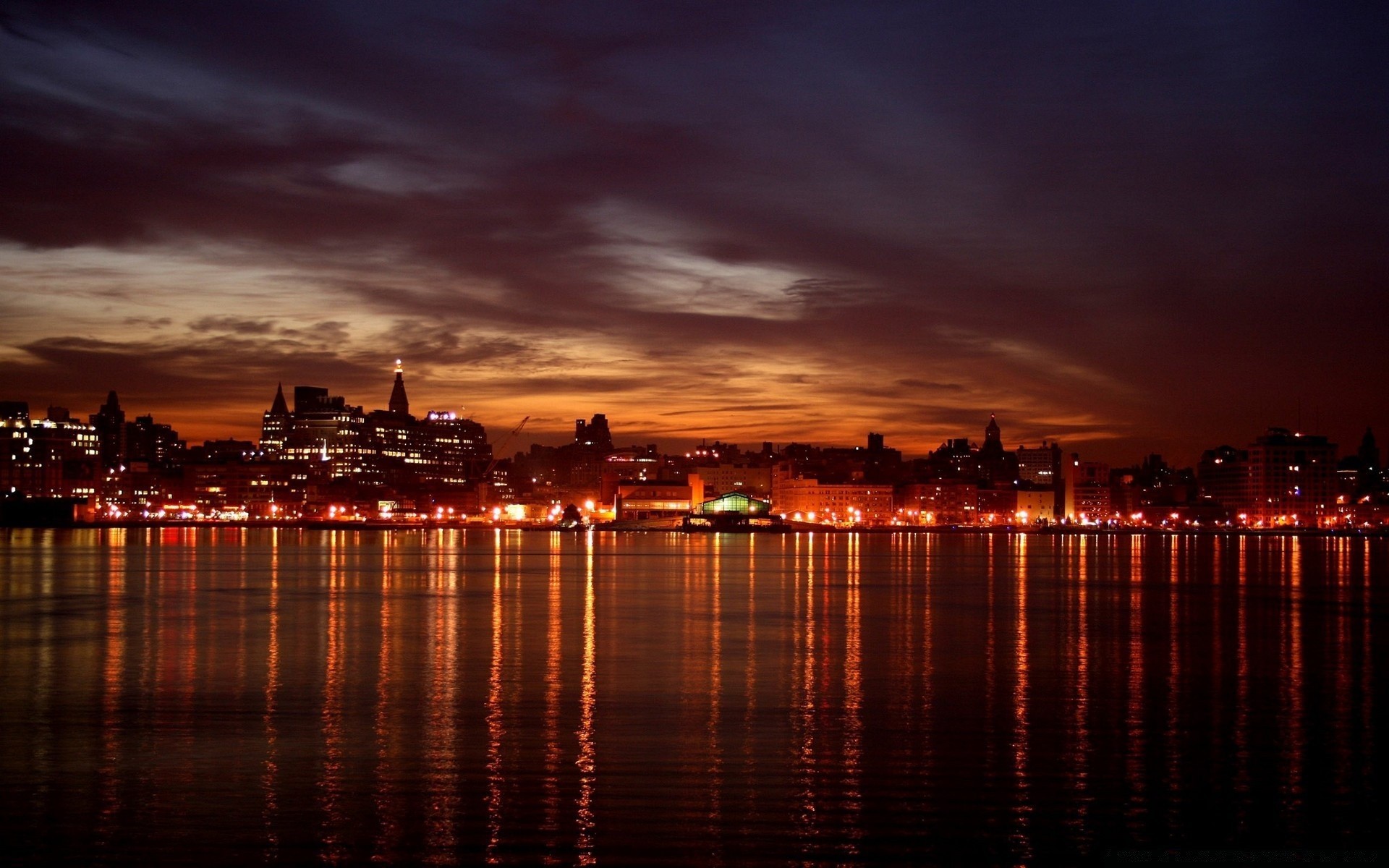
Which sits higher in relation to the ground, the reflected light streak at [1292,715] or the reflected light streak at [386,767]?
the reflected light streak at [386,767]

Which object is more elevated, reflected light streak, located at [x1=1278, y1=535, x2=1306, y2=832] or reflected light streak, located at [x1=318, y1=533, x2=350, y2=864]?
reflected light streak, located at [x1=318, y1=533, x2=350, y2=864]

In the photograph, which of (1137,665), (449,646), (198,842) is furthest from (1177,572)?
(198,842)

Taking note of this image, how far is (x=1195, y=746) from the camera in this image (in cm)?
2166

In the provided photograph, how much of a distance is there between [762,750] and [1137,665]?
1525 centimetres

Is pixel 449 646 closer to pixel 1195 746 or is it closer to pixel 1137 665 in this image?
pixel 1137 665

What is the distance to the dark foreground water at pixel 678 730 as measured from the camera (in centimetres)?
1602

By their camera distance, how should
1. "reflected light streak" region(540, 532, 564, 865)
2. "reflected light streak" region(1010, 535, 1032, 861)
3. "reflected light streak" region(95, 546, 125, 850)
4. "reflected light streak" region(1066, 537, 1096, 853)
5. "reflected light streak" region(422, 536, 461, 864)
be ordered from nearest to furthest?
1. "reflected light streak" region(422, 536, 461, 864)
2. "reflected light streak" region(540, 532, 564, 865)
3. "reflected light streak" region(1010, 535, 1032, 861)
4. "reflected light streak" region(95, 546, 125, 850)
5. "reflected light streak" region(1066, 537, 1096, 853)

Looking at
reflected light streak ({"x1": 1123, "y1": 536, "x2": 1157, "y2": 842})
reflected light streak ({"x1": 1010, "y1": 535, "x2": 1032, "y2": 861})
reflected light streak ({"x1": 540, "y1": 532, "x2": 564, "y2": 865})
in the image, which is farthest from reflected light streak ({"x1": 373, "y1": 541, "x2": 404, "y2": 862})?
reflected light streak ({"x1": 1123, "y1": 536, "x2": 1157, "y2": 842})

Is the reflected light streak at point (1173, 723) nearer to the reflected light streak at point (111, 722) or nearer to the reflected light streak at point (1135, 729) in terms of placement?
the reflected light streak at point (1135, 729)

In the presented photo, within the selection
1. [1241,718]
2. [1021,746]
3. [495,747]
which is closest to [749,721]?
[1021,746]

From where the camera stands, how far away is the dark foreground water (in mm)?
16016

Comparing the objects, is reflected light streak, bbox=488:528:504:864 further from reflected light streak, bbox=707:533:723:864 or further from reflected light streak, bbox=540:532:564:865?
reflected light streak, bbox=707:533:723:864

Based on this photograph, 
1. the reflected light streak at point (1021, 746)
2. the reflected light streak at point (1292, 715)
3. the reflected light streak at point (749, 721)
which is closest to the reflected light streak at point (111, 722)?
the reflected light streak at point (749, 721)

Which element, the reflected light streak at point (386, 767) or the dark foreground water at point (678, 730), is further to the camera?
the dark foreground water at point (678, 730)
